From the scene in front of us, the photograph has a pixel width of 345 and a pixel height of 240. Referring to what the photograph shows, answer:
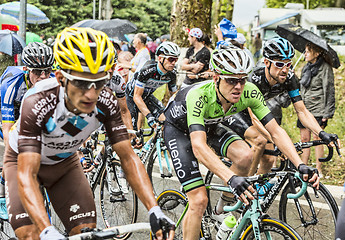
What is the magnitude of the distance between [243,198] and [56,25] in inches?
1318

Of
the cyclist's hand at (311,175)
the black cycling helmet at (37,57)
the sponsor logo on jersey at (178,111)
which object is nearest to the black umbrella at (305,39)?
the sponsor logo on jersey at (178,111)

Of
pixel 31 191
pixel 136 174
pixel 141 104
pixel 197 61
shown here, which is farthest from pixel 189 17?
pixel 31 191

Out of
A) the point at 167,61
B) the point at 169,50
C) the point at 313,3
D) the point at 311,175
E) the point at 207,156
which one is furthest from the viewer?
the point at 313,3

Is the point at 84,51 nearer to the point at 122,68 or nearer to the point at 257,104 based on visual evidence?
the point at 257,104

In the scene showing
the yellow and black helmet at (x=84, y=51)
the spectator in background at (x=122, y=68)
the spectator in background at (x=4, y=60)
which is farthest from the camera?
the spectator in background at (x=122, y=68)

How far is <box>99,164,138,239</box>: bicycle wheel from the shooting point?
18.1ft

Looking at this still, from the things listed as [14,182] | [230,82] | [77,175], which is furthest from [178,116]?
[14,182]

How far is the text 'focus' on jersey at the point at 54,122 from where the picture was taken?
2.97 meters

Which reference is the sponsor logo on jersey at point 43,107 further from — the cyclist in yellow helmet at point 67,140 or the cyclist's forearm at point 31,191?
the cyclist's forearm at point 31,191

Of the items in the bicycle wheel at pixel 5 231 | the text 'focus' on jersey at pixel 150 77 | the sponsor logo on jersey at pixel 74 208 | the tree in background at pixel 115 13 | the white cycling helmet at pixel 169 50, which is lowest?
the tree in background at pixel 115 13

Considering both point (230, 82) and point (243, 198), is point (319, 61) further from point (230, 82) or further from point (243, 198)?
point (243, 198)

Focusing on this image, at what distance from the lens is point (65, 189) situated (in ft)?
12.0

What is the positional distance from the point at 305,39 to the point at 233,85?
434cm

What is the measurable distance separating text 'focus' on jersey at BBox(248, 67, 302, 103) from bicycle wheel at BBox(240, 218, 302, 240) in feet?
7.77
